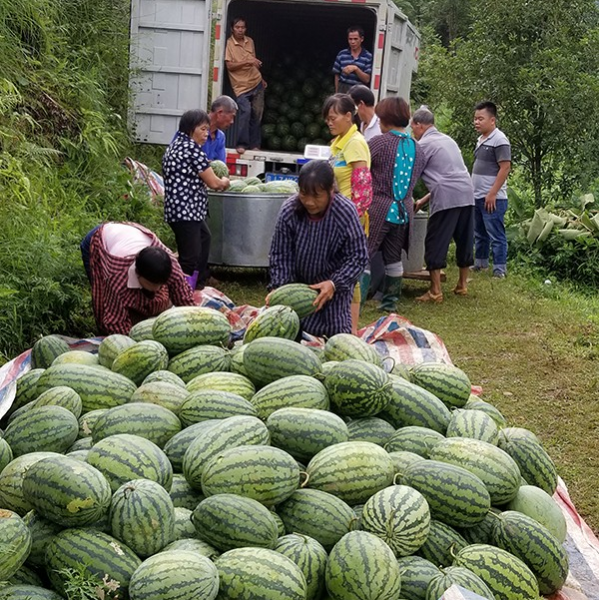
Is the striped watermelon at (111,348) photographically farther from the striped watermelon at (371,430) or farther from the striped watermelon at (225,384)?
the striped watermelon at (371,430)

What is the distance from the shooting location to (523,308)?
31.5 ft

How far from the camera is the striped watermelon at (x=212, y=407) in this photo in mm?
3645

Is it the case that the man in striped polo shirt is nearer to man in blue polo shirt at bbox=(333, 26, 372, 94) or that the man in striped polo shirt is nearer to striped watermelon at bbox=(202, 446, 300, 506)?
man in blue polo shirt at bbox=(333, 26, 372, 94)

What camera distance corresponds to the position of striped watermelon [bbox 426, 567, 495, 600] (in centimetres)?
291

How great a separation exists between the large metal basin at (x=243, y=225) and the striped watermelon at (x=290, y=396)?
5629 millimetres

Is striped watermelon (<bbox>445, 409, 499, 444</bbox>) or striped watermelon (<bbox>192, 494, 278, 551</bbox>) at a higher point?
striped watermelon (<bbox>445, 409, 499, 444</bbox>)

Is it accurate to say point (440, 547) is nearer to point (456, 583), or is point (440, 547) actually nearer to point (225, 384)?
point (456, 583)

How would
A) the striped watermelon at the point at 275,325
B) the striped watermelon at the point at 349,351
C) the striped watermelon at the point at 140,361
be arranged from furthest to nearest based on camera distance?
the striped watermelon at the point at 275,325 < the striped watermelon at the point at 349,351 < the striped watermelon at the point at 140,361

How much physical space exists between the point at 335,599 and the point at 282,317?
198cm

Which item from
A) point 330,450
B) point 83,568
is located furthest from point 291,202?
point 83,568

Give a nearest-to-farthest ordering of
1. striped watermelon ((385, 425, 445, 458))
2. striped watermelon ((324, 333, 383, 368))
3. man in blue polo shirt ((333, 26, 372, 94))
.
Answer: striped watermelon ((385, 425, 445, 458))
striped watermelon ((324, 333, 383, 368))
man in blue polo shirt ((333, 26, 372, 94))

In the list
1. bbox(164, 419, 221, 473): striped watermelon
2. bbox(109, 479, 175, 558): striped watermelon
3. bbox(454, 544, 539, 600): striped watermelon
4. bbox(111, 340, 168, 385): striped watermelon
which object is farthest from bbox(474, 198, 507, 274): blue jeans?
bbox(109, 479, 175, 558): striped watermelon

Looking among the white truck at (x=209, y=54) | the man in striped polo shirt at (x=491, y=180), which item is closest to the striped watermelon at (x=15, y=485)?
the white truck at (x=209, y=54)

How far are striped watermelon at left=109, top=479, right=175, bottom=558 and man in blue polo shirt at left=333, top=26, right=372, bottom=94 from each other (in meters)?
9.36
